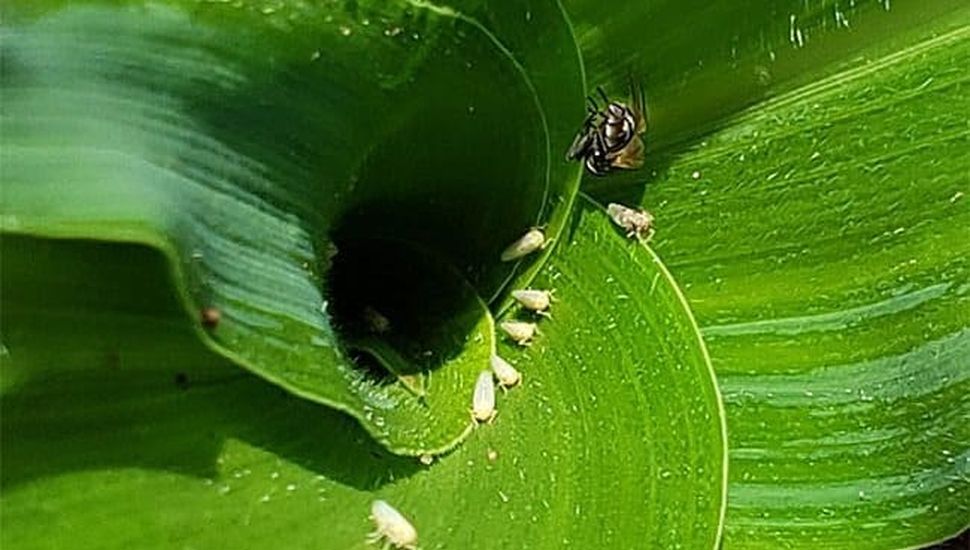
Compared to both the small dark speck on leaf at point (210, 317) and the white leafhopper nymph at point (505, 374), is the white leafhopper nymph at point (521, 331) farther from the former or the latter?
the small dark speck on leaf at point (210, 317)

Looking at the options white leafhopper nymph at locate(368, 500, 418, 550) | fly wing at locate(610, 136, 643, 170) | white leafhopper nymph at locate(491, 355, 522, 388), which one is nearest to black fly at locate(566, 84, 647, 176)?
fly wing at locate(610, 136, 643, 170)

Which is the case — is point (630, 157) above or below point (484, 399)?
above

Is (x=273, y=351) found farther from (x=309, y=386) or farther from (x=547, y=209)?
(x=547, y=209)

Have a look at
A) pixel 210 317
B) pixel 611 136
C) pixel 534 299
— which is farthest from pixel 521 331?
pixel 210 317

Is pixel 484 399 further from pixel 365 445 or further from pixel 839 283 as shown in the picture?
pixel 839 283

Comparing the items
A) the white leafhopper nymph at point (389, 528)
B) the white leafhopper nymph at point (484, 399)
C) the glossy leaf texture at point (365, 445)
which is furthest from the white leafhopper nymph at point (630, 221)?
the white leafhopper nymph at point (389, 528)
